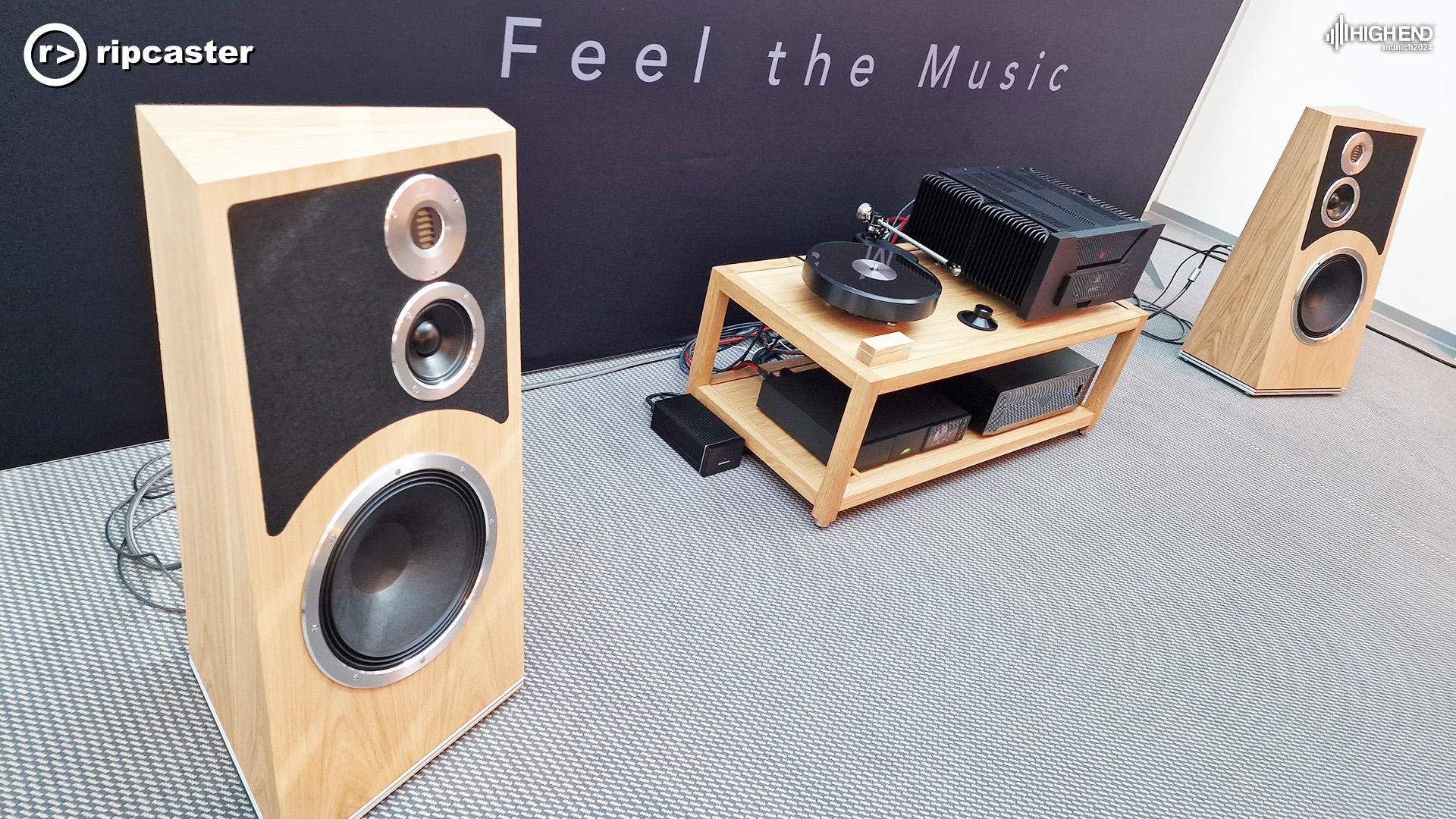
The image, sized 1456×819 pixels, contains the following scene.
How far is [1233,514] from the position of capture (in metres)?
1.78

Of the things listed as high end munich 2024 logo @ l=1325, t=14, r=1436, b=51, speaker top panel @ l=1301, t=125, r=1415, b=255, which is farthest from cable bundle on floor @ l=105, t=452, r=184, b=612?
high end munich 2024 logo @ l=1325, t=14, r=1436, b=51

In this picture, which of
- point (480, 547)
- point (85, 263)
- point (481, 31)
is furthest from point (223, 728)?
point (481, 31)

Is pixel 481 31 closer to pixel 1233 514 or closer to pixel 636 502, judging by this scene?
pixel 636 502

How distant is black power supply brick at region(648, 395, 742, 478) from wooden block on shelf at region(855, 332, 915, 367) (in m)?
0.31

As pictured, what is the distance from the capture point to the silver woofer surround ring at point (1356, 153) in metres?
1.98

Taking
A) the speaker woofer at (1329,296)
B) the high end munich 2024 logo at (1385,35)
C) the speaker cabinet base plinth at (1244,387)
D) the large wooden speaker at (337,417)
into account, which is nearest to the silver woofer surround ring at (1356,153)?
the speaker woofer at (1329,296)

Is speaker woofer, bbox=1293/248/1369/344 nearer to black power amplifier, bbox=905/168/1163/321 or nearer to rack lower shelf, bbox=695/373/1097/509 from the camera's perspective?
black power amplifier, bbox=905/168/1163/321

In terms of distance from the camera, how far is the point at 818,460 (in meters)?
1.53

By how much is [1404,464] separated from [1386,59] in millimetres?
1528

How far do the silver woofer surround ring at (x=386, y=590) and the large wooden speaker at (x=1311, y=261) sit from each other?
201 cm

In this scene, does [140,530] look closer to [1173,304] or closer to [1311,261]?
[1311,261]

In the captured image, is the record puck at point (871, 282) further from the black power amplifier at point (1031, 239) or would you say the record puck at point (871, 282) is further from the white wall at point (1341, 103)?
the white wall at point (1341, 103)

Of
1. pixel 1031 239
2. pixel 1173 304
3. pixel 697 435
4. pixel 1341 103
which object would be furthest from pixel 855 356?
pixel 1341 103

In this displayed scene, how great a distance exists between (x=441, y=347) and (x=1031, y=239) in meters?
1.14
